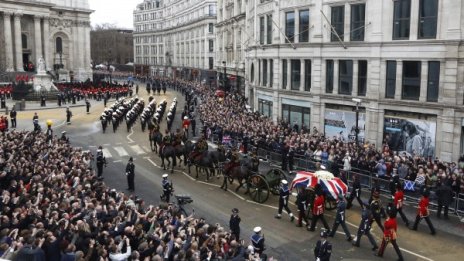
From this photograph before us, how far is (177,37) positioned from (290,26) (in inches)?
3600

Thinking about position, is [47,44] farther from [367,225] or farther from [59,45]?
[367,225]

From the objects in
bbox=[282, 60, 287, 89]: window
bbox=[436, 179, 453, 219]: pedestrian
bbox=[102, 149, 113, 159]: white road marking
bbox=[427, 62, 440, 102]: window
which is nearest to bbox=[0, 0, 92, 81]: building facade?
bbox=[102, 149, 113, 159]: white road marking

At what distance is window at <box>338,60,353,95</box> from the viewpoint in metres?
30.8

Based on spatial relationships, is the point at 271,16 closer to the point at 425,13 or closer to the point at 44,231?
the point at 425,13

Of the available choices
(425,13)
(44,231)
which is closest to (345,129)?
(425,13)

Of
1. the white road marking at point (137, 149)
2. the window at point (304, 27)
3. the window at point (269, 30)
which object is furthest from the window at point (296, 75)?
the white road marking at point (137, 149)

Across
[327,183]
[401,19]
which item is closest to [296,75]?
[401,19]

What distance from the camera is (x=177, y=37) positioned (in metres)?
124

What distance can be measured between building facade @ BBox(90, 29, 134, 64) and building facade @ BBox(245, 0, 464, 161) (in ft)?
459

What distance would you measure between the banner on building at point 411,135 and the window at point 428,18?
477 centimetres

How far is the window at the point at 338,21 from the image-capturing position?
1235 inches

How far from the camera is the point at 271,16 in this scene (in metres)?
39.5

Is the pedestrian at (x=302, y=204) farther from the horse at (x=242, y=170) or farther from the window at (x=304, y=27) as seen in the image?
the window at (x=304, y=27)

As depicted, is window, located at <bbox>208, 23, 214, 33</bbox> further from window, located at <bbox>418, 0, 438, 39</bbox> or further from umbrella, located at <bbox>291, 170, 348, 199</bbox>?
umbrella, located at <bbox>291, 170, 348, 199</bbox>
